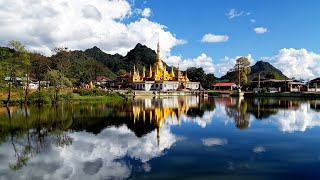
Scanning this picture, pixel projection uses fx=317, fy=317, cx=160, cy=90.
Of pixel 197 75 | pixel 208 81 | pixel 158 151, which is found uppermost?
pixel 197 75

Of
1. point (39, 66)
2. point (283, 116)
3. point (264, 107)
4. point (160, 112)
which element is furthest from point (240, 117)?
point (39, 66)

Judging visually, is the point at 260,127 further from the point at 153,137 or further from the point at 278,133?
the point at 153,137

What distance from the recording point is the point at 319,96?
2820 inches

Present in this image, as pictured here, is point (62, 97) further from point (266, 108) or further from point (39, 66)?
point (266, 108)

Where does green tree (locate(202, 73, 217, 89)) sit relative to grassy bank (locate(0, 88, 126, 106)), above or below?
above

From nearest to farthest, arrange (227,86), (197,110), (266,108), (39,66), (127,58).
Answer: (197,110) < (266,108) < (39,66) < (227,86) < (127,58)

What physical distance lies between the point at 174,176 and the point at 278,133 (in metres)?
12.1

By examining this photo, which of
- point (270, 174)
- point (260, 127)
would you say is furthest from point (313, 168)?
point (260, 127)

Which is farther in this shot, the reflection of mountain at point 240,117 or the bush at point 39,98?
the bush at point 39,98

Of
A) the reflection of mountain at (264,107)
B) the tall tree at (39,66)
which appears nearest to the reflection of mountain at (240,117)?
the reflection of mountain at (264,107)

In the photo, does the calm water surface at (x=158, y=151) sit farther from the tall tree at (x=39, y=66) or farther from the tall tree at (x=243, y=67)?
the tall tree at (x=243, y=67)

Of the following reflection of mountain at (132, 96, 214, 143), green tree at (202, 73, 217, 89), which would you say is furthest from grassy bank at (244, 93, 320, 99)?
reflection of mountain at (132, 96, 214, 143)

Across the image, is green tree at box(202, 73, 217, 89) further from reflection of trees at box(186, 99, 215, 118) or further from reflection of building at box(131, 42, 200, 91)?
reflection of trees at box(186, 99, 215, 118)

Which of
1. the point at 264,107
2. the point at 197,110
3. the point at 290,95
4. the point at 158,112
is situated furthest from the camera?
the point at 290,95
